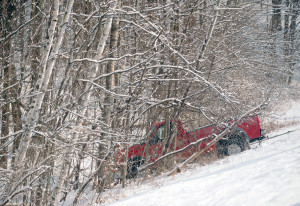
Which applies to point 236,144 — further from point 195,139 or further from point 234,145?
point 195,139

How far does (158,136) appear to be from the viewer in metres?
8.52

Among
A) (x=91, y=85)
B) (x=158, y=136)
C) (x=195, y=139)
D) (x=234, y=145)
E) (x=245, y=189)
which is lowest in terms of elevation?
(x=234, y=145)

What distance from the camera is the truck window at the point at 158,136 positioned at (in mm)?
8203

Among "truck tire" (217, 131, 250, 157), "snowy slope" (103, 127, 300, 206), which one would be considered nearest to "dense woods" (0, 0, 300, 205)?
"truck tire" (217, 131, 250, 157)

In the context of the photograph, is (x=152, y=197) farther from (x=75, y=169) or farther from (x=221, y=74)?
(x=221, y=74)

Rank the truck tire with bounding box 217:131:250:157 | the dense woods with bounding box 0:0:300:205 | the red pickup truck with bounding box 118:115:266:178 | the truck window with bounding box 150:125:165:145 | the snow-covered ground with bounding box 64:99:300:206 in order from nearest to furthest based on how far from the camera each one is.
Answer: the snow-covered ground with bounding box 64:99:300:206, the dense woods with bounding box 0:0:300:205, the red pickup truck with bounding box 118:115:266:178, the truck window with bounding box 150:125:165:145, the truck tire with bounding box 217:131:250:157

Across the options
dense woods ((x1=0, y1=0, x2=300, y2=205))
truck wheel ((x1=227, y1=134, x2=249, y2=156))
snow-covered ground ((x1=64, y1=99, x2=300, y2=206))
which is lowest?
truck wheel ((x1=227, y1=134, x2=249, y2=156))

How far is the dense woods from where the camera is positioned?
496 cm

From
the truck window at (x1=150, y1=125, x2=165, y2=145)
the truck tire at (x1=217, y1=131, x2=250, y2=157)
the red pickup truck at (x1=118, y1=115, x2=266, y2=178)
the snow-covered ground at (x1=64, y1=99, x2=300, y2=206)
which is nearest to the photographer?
the snow-covered ground at (x1=64, y1=99, x2=300, y2=206)

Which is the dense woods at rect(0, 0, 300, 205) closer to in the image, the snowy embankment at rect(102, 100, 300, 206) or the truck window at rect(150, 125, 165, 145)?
the truck window at rect(150, 125, 165, 145)

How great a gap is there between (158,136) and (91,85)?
3.30 m

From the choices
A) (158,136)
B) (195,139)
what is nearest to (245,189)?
(195,139)

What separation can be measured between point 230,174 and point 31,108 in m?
3.29

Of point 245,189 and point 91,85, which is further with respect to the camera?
point 91,85
